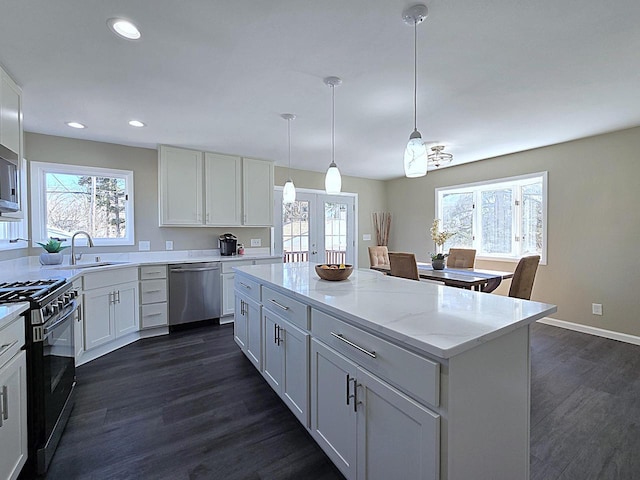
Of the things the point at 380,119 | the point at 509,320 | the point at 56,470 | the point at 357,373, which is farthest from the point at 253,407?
the point at 380,119

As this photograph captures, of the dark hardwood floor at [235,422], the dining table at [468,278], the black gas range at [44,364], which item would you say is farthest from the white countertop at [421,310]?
the dining table at [468,278]

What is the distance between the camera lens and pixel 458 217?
16.9 ft

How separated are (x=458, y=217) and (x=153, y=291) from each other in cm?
475

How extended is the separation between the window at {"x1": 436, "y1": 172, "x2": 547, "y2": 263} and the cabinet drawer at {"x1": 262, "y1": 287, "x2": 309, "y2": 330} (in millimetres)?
3804

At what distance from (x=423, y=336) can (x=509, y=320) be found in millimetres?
428

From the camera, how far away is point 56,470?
1.57 metres

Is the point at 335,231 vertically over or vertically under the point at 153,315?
over

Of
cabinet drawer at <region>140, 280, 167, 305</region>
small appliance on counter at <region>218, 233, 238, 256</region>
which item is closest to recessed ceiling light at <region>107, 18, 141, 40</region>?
cabinet drawer at <region>140, 280, 167, 305</region>

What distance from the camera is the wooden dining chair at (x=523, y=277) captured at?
2.83 metres

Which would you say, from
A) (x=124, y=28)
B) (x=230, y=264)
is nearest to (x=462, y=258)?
(x=230, y=264)

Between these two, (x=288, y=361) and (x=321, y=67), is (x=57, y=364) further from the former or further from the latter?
(x=321, y=67)

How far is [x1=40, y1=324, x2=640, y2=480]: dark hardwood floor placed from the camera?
1.59 m

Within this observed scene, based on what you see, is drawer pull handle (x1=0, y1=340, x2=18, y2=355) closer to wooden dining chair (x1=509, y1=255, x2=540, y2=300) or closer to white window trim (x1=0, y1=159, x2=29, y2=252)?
white window trim (x1=0, y1=159, x2=29, y2=252)

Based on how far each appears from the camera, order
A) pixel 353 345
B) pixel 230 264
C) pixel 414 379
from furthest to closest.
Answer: pixel 230 264, pixel 353 345, pixel 414 379
